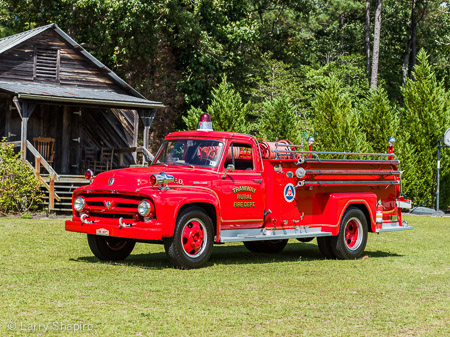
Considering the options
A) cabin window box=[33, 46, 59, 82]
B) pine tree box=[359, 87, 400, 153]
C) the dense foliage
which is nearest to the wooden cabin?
cabin window box=[33, 46, 59, 82]

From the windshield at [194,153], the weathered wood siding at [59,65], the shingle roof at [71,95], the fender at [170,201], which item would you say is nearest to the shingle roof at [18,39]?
the weathered wood siding at [59,65]

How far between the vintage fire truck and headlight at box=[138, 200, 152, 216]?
14mm

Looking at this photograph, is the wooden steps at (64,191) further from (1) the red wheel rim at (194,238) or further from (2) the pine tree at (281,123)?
(1) the red wheel rim at (194,238)

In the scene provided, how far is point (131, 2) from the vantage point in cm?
3231

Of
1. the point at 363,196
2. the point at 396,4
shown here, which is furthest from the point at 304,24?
the point at 363,196

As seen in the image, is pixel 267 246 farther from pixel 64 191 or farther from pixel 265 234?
pixel 64 191

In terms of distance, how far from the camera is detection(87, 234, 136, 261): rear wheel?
11461 mm

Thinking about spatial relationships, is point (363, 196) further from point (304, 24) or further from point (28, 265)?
point (304, 24)

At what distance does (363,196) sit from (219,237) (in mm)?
3389

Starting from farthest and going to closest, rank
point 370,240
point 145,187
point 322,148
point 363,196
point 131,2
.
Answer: point 131,2 → point 322,148 → point 370,240 → point 363,196 → point 145,187

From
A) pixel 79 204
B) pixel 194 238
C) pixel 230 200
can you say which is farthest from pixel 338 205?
pixel 79 204

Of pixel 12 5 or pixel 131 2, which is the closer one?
pixel 131 2

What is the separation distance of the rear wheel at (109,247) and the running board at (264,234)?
1.63 m

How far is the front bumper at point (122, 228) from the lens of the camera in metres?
10.0
